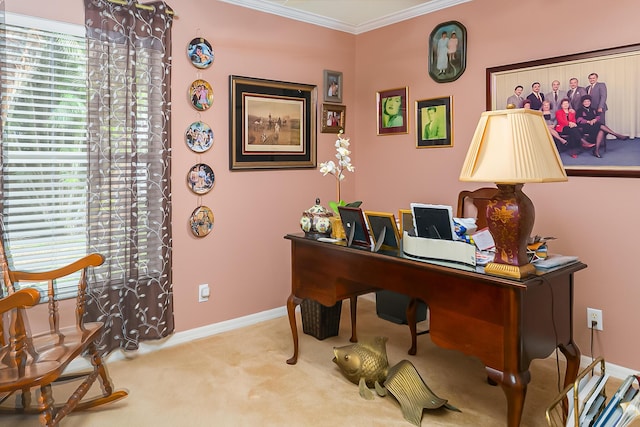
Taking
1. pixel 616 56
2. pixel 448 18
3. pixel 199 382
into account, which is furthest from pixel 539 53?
pixel 199 382

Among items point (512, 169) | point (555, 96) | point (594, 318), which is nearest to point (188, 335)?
point (512, 169)

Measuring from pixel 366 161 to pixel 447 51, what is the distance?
3.73 ft

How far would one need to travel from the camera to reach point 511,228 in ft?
6.22

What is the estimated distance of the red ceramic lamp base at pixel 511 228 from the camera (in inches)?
74.1

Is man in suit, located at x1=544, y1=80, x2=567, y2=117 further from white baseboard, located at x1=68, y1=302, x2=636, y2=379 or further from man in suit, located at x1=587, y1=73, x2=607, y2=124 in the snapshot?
white baseboard, located at x1=68, y1=302, x2=636, y2=379

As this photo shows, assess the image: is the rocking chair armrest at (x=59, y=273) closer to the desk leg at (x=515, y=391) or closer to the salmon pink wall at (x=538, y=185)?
the desk leg at (x=515, y=391)

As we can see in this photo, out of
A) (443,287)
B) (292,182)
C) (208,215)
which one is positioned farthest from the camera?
(292,182)

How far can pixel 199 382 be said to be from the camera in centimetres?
273

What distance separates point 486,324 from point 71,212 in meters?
2.32

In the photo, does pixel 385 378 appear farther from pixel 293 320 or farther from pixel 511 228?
pixel 511 228

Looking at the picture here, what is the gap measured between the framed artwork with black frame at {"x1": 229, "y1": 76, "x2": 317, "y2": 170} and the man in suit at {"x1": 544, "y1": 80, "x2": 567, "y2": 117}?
177cm

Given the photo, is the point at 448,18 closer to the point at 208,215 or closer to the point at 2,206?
the point at 208,215

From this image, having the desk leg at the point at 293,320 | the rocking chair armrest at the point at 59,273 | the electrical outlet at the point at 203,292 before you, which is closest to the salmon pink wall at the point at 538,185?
the desk leg at the point at 293,320

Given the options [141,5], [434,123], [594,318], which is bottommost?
[594,318]
